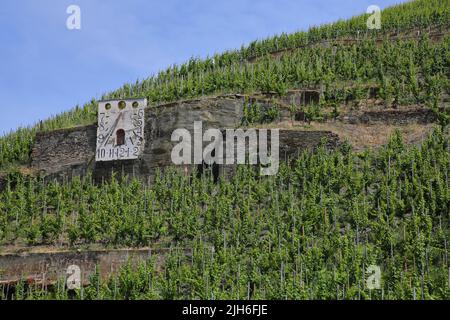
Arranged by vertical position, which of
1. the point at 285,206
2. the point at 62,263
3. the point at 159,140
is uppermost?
the point at 159,140

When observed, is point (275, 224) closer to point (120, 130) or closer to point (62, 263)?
point (62, 263)

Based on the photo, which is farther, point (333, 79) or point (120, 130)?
point (333, 79)

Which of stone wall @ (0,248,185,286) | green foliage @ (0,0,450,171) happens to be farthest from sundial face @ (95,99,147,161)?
stone wall @ (0,248,185,286)

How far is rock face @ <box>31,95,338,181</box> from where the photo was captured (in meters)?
29.7

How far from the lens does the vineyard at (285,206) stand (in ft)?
69.2

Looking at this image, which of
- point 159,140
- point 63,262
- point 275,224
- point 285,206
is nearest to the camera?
point 275,224

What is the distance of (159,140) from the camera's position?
31438 millimetres

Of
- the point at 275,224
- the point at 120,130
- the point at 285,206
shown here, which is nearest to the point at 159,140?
the point at 120,130

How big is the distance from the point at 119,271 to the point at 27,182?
35.5ft

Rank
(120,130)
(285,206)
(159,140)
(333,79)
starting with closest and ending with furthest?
(285,206), (159,140), (120,130), (333,79)

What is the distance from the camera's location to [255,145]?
2983cm

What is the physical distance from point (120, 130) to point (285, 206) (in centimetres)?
966

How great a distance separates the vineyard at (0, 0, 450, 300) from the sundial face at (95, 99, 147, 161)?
1.46m
